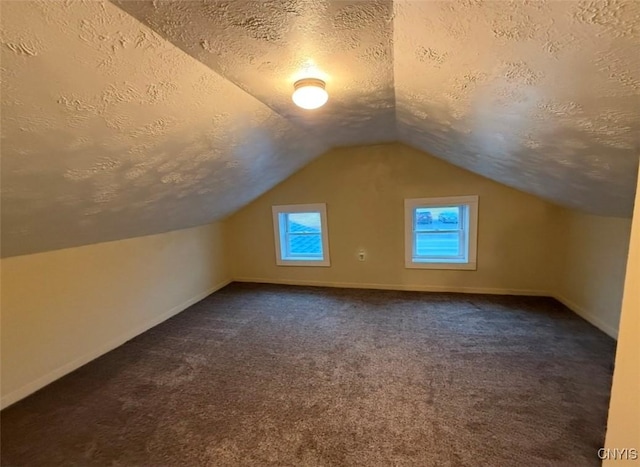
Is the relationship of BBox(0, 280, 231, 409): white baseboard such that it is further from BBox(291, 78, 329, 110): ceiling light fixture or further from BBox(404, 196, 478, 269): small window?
BBox(404, 196, 478, 269): small window

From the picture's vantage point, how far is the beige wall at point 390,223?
11.8ft

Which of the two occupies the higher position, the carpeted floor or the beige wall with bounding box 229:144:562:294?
the beige wall with bounding box 229:144:562:294

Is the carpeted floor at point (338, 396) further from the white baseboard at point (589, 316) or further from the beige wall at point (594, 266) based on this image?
the beige wall at point (594, 266)

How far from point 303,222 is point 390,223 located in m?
1.28

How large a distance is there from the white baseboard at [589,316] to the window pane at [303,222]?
9.95ft

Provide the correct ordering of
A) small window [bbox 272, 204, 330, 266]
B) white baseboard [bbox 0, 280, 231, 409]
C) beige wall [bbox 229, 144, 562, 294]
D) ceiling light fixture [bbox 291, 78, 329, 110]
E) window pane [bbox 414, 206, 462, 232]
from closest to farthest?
1. ceiling light fixture [bbox 291, 78, 329, 110]
2. white baseboard [bbox 0, 280, 231, 409]
3. beige wall [bbox 229, 144, 562, 294]
4. window pane [bbox 414, 206, 462, 232]
5. small window [bbox 272, 204, 330, 266]

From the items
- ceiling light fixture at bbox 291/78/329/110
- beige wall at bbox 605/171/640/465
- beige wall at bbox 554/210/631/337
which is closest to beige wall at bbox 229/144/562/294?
beige wall at bbox 554/210/631/337

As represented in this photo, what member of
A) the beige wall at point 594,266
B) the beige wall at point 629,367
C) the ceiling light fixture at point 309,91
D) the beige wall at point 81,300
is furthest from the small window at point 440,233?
the beige wall at point 629,367

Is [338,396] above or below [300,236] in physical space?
below

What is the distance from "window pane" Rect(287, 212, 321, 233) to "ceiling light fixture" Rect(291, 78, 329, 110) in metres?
2.70

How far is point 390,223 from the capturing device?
4.01 metres

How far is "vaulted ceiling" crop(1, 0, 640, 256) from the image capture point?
951 mm

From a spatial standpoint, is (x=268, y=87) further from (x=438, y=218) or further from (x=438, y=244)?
(x=438, y=244)

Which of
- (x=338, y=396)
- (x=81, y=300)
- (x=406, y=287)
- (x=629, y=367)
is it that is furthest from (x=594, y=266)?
(x=81, y=300)
